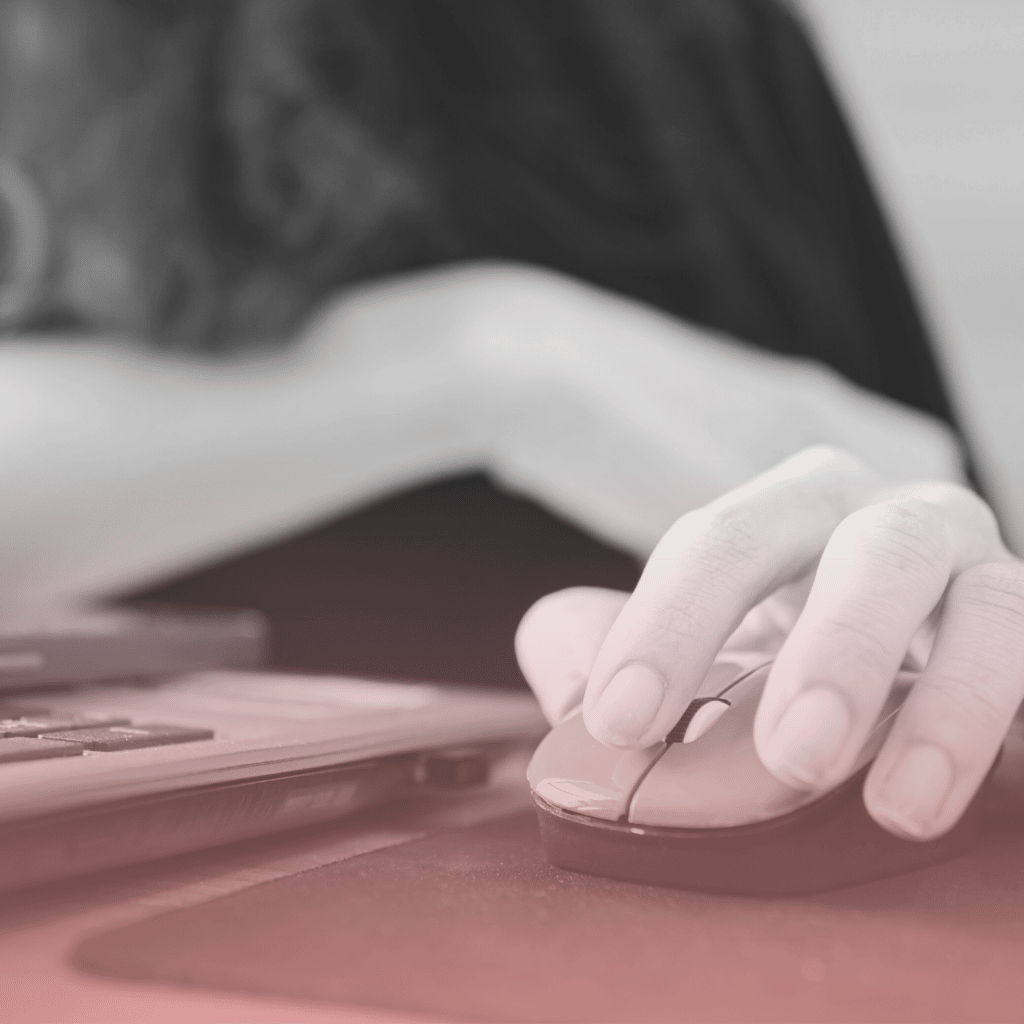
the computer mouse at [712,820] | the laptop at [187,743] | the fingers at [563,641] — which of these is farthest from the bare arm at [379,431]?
the computer mouse at [712,820]

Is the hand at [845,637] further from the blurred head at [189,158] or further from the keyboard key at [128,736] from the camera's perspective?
the blurred head at [189,158]

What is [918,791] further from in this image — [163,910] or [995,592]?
[163,910]

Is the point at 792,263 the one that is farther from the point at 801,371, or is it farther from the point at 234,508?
the point at 234,508

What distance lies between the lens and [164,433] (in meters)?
1.17

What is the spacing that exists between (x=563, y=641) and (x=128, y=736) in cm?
20

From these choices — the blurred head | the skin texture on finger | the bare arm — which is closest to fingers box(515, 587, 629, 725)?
the skin texture on finger

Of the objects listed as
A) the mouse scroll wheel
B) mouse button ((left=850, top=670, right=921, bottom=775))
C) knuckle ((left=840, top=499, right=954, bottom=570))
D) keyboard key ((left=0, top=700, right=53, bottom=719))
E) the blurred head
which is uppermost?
the blurred head

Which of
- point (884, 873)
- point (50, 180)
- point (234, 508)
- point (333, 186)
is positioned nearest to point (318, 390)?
point (234, 508)

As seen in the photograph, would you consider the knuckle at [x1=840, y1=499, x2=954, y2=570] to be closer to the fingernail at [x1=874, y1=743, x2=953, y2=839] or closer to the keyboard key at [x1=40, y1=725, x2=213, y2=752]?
the fingernail at [x1=874, y1=743, x2=953, y2=839]

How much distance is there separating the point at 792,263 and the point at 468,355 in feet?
1.63

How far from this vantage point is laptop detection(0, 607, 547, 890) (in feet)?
1.15

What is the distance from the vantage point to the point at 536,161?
55.3 inches

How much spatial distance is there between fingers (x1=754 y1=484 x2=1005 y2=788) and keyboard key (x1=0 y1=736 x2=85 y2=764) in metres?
0.26

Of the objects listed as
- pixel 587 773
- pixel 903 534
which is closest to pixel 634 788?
pixel 587 773
